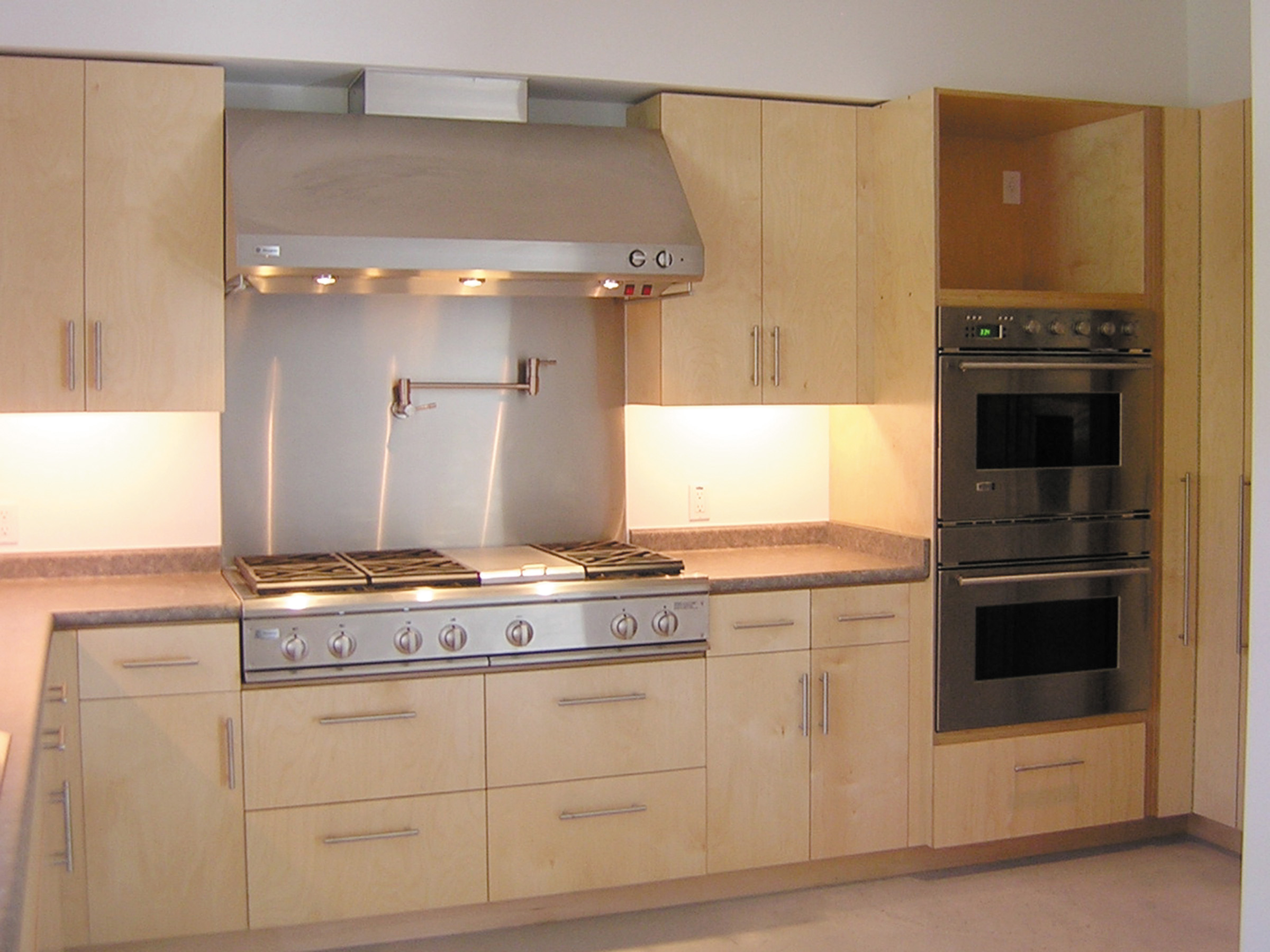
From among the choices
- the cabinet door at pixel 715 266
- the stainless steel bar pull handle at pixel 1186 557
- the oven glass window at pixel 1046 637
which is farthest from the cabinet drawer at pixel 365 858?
the stainless steel bar pull handle at pixel 1186 557

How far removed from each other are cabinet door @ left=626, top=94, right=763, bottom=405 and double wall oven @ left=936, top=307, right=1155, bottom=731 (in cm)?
56

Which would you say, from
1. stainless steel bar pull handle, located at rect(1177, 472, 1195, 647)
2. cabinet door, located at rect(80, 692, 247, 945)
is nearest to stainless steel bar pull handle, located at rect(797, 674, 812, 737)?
stainless steel bar pull handle, located at rect(1177, 472, 1195, 647)

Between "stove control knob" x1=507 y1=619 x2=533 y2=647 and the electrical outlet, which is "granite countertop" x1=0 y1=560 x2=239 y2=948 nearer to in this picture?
"stove control knob" x1=507 y1=619 x2=533 y2=647

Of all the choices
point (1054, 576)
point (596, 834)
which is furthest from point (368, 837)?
point (1054, 576)

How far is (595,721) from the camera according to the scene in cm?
345

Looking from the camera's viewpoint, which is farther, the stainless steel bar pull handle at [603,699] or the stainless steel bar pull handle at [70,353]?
the stainless steel bar pull handle at [603,699]

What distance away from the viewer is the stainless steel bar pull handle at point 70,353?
3.30 metres

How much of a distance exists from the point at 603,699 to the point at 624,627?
0.64 ft

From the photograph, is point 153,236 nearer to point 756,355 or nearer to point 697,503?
point 756,355

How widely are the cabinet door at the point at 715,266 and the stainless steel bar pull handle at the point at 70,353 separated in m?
1.52

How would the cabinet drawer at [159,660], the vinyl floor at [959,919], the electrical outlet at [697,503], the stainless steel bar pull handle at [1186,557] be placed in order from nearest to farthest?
1. the cabinet drawer at [159,660]
2. the vinyl floor at [959,919]
3. the stainless steel bar pull handle at [1186,557]
4. the electrical outlet at [697,503]

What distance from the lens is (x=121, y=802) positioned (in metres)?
3.10

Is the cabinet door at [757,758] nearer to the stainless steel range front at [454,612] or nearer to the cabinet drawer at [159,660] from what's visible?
the stainless steel range front at [454,612]

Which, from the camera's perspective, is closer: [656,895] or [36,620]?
[36,620]
